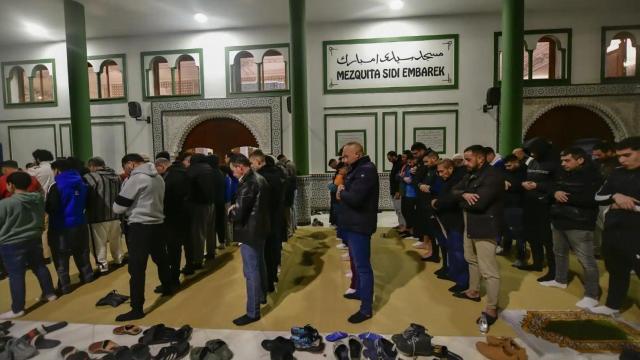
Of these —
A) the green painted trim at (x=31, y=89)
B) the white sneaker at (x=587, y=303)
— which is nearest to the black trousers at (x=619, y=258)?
the white sneaker at (x=587, y=303)

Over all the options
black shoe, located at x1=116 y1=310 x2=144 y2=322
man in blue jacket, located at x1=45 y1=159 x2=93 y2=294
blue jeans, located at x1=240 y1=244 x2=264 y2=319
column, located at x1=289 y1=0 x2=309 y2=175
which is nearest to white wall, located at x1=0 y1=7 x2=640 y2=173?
column, located at x1=289 y1=0 x2=309 y2=175

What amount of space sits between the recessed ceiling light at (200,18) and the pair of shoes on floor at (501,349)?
8161 mm

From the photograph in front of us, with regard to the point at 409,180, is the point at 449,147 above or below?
above

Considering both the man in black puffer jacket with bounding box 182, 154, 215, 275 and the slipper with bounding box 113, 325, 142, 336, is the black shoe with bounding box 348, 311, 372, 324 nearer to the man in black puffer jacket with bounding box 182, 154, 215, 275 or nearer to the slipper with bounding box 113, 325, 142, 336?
the slipper with bounding box 113, 325, 142, 336

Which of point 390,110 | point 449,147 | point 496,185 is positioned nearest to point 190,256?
point 496,185

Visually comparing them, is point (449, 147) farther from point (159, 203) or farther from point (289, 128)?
point (159, 203)

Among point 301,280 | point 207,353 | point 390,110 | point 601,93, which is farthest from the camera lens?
point 390,110

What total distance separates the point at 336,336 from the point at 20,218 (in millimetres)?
3075

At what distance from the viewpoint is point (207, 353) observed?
251 centimetres

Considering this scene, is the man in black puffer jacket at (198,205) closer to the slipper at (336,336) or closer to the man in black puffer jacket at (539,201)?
the slipper at (336,336)

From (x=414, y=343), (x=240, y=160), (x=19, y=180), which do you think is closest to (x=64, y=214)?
(x=19, y=180)

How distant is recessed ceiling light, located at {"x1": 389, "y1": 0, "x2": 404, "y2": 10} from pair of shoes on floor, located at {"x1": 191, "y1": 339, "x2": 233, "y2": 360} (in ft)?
23.9

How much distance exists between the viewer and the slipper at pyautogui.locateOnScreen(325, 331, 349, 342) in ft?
9.02

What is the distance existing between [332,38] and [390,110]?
7.44 ft
